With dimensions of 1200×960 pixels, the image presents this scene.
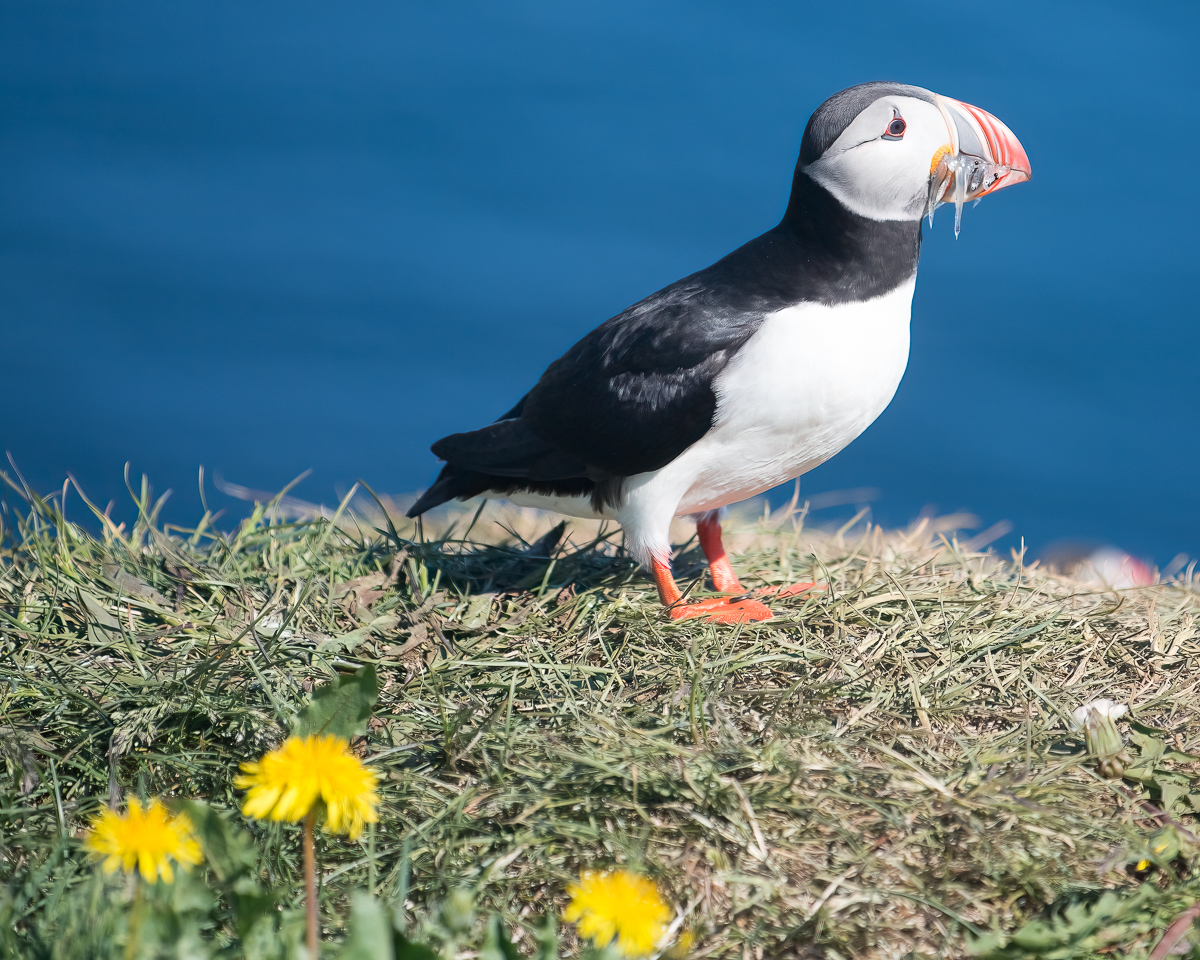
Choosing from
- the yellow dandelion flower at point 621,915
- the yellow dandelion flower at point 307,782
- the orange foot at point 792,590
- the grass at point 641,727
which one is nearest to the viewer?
the yellow dandelion flower at point 621,915

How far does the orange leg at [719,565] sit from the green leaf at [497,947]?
4.58 feet

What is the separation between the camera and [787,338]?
2.30 meters

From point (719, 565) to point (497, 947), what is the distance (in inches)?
62.9

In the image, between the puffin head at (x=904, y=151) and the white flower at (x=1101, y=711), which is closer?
the white flower at (x=1101, y=711)

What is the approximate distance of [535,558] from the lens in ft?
9.53

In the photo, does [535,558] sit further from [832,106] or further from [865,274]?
[832,106]

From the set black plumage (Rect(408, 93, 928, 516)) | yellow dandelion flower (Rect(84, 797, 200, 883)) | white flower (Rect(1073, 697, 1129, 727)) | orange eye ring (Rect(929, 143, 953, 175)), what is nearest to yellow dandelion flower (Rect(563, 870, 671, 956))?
yellow dandelion flower (Rect(84, 797, 200, 883))

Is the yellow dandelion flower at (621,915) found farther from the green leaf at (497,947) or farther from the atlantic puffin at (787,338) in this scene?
the atlantic puffin at (787,338)

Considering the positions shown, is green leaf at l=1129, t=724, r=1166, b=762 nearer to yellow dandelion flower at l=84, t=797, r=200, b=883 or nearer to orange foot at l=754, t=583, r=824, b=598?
orange foot at l=754, t=583, r=824, b=598

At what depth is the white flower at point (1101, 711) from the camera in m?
1.94

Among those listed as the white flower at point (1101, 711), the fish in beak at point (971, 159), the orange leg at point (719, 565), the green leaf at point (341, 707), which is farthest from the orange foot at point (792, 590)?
the green leaf at point (341, 707)

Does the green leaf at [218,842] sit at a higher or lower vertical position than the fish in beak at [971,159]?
lower

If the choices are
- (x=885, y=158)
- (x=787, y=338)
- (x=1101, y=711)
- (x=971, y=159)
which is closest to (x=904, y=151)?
(x=885, y=158)

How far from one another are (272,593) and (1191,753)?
201 cm
